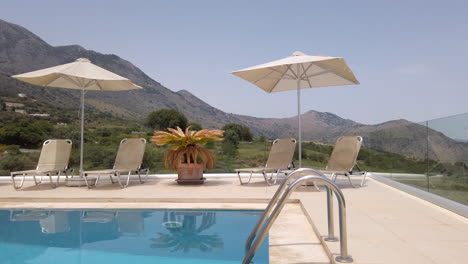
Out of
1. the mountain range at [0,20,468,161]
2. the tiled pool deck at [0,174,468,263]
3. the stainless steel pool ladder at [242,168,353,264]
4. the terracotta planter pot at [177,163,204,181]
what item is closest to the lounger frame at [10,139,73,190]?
the tiled pool deck at [0,174,468,263]

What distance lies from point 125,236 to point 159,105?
5184 cm

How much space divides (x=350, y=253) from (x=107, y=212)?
148 inches

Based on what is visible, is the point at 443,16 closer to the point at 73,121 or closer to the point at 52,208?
the point at 73,121

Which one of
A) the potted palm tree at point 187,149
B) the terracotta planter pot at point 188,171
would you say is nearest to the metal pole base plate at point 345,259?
the potted palm tree at point 187,149

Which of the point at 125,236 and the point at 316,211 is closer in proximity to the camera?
the point at 125,236

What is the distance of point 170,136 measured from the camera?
714 cm

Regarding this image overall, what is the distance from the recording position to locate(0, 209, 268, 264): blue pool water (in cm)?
362

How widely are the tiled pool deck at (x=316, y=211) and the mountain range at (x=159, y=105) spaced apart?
932 mm

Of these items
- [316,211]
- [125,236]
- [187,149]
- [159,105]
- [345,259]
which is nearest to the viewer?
[345,259]

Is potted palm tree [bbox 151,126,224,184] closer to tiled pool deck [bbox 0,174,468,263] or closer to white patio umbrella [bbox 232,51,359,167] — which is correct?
tiled pool deck [bbox 0,174,468,263]

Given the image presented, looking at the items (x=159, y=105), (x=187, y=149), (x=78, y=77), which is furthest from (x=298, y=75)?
(x=159, y=105)

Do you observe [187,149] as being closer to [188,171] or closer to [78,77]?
[188,171]

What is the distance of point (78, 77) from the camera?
7.84 metres

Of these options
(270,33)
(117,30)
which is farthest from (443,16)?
(117,30)
